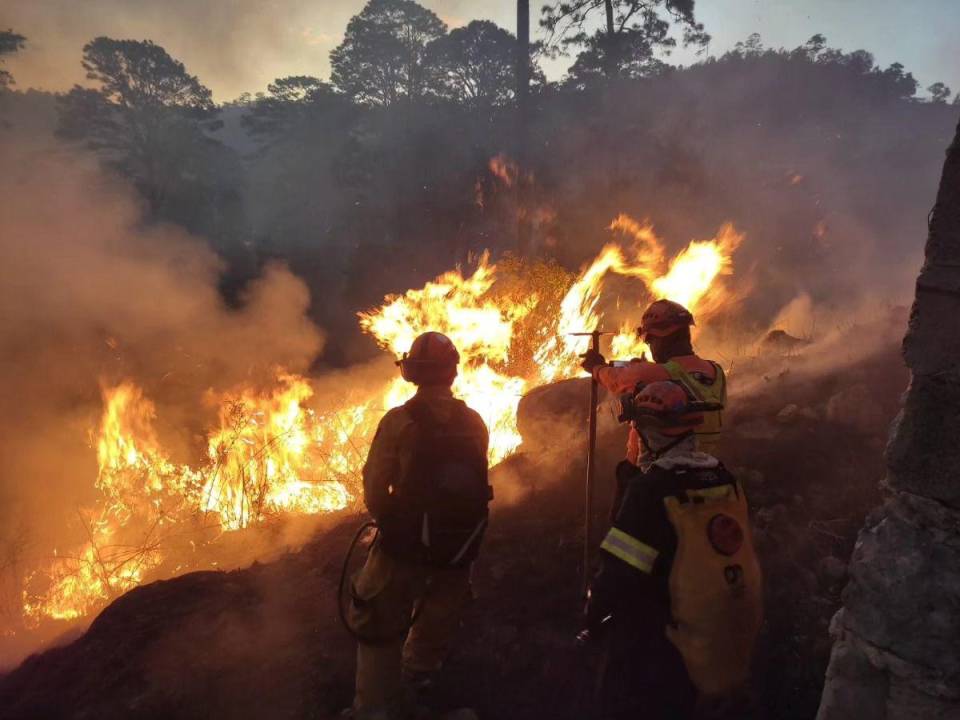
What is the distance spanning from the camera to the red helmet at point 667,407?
2.48m

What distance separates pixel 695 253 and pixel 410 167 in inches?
919

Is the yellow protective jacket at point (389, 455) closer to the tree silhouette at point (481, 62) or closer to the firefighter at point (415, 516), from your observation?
the firefighter at point (415, 516)

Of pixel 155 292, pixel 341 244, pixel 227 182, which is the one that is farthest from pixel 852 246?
pixel 227 182

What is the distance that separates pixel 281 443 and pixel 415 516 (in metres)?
7.18

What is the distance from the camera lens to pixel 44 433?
13344 millimetres

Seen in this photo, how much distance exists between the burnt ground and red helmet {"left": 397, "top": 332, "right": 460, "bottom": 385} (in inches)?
80.9

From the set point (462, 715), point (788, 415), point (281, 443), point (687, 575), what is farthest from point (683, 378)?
point (281, 443)

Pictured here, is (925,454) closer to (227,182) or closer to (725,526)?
(725,526)

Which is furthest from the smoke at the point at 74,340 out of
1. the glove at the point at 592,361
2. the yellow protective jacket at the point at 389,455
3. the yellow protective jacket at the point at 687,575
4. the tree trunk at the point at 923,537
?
the tree trunk at the point at 923,537

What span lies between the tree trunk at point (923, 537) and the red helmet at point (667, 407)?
76 centimetres

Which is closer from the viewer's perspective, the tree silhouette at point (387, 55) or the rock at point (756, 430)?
the rock at point (756, 430)

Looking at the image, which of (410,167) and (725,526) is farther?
(410,167)

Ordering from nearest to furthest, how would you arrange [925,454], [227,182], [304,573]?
1. [925,454]
2. [304,573]
3. [227,182]

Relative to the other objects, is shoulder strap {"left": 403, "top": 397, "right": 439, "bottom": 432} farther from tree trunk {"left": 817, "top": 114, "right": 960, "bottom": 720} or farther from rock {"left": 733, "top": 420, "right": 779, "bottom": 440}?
rock {"left": 733, "top": 420, "right": 779, "bottom": 440}
